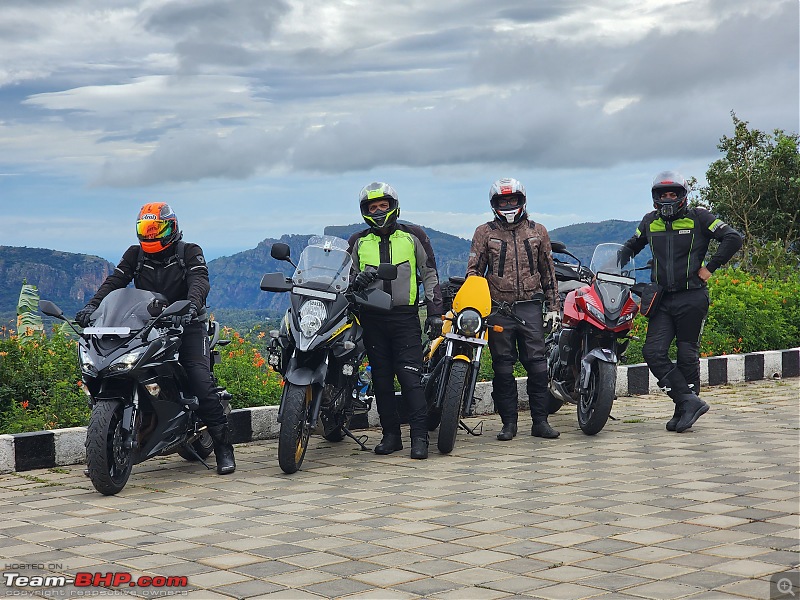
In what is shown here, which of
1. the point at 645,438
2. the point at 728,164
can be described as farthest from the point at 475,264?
the point at 728,164

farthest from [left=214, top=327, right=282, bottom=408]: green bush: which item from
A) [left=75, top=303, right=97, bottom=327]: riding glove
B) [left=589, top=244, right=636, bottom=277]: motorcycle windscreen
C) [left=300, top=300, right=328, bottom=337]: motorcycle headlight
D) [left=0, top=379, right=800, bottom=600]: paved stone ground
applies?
[left=589, top=244, right=636, bottom=277]: motorcycle windscreen

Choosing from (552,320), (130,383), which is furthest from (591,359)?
(130,383)

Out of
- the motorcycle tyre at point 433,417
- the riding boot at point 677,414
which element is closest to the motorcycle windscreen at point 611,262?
the riding boot at point 677,414

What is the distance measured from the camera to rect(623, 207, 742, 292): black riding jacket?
9.33 metres

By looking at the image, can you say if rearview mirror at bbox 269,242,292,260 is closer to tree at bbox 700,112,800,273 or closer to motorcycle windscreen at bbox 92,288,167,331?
motorcycle windscreen at bbox 92,288,167,331

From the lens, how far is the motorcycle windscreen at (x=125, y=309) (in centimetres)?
731

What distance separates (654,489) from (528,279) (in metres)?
2.71

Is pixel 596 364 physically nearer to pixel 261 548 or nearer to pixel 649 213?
pixel 649 213

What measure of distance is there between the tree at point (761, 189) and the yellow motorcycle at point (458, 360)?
21.5 meters

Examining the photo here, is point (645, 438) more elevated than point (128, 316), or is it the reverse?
point (128, 316)

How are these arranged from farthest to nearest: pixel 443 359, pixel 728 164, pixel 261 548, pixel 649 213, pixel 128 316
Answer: pixel 728 164 → pixel 649 213 → pixel 443 359 → pixel 128 316 → pixel 261 548

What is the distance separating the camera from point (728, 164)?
31219 mm

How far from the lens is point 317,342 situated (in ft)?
25.5

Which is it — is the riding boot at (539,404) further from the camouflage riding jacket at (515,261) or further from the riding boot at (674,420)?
the riding boot at (674,420)
